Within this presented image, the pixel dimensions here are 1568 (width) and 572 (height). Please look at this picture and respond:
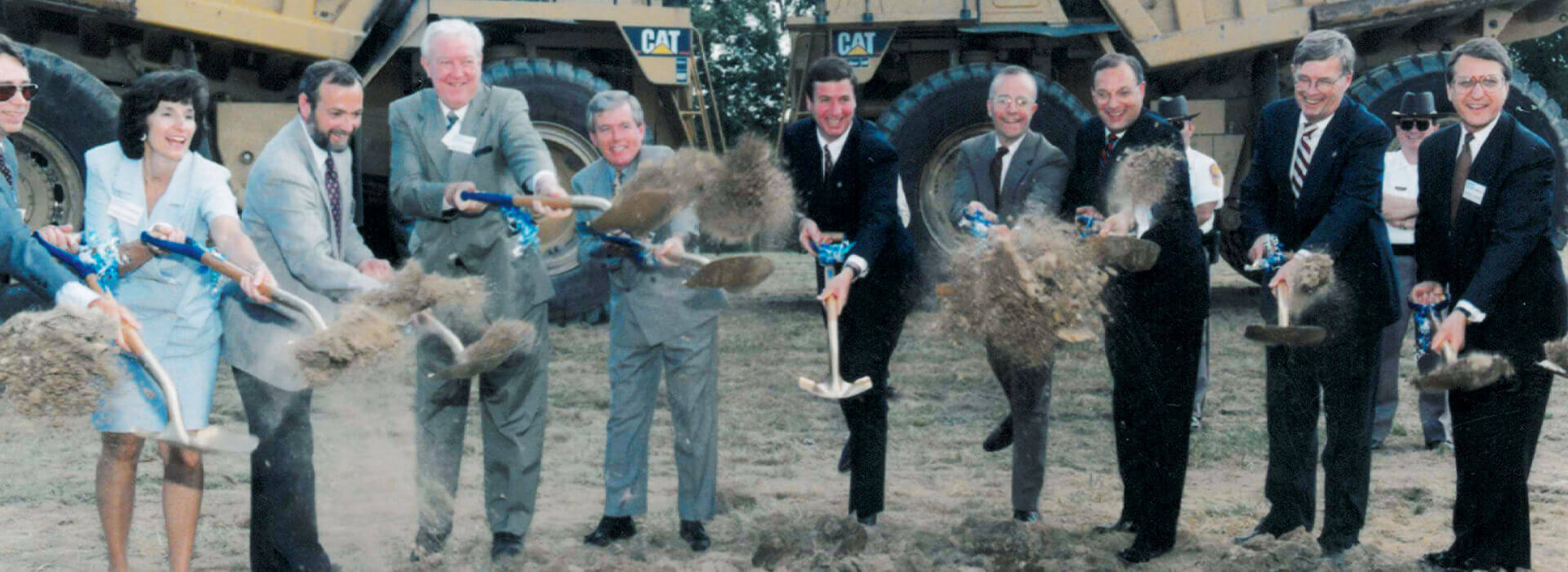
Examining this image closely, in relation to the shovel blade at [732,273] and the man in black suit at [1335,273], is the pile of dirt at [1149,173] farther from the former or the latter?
the shovel blade at [732,273]

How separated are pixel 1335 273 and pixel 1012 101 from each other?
122 cm

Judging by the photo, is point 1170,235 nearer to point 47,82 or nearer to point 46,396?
point 46,396

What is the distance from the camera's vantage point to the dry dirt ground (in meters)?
4.80

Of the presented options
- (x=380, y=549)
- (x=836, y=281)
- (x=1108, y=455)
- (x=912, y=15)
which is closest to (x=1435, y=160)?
(x=836, y=281)

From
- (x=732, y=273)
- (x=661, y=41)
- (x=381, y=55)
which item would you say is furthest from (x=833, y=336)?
(x=381, y=55)

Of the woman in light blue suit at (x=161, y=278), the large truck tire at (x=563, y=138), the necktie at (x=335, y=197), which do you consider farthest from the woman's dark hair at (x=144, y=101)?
the large truck tire at (x=563, y=138)

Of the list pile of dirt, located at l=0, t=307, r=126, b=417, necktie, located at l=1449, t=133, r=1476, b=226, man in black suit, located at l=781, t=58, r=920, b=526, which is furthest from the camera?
man in black suit, located at l=781, t=58, r=920, b=526

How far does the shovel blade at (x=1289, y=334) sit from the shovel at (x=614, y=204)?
1.80 m

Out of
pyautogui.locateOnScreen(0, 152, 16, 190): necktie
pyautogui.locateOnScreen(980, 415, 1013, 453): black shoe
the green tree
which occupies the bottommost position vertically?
pyautogui.locateOnScreen(980, 415, 1013, 453): black shoe

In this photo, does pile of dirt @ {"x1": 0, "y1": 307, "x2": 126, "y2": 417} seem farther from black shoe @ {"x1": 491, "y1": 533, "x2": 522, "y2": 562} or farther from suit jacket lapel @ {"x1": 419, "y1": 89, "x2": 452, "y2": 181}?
black shoe @ {"x1": 491, "y1": 533, "x2": 522, "y2": 562}

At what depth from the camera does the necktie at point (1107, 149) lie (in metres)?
4.85

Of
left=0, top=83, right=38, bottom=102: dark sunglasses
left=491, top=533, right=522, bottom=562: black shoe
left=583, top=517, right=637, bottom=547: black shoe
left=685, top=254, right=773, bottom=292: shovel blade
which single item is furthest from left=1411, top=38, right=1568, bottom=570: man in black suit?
left=0, top=83, right=38, bottom=102: dark sunglasses

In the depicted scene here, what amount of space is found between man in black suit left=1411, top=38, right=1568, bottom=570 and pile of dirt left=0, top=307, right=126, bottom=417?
3.67m

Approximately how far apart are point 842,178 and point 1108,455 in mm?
2052
